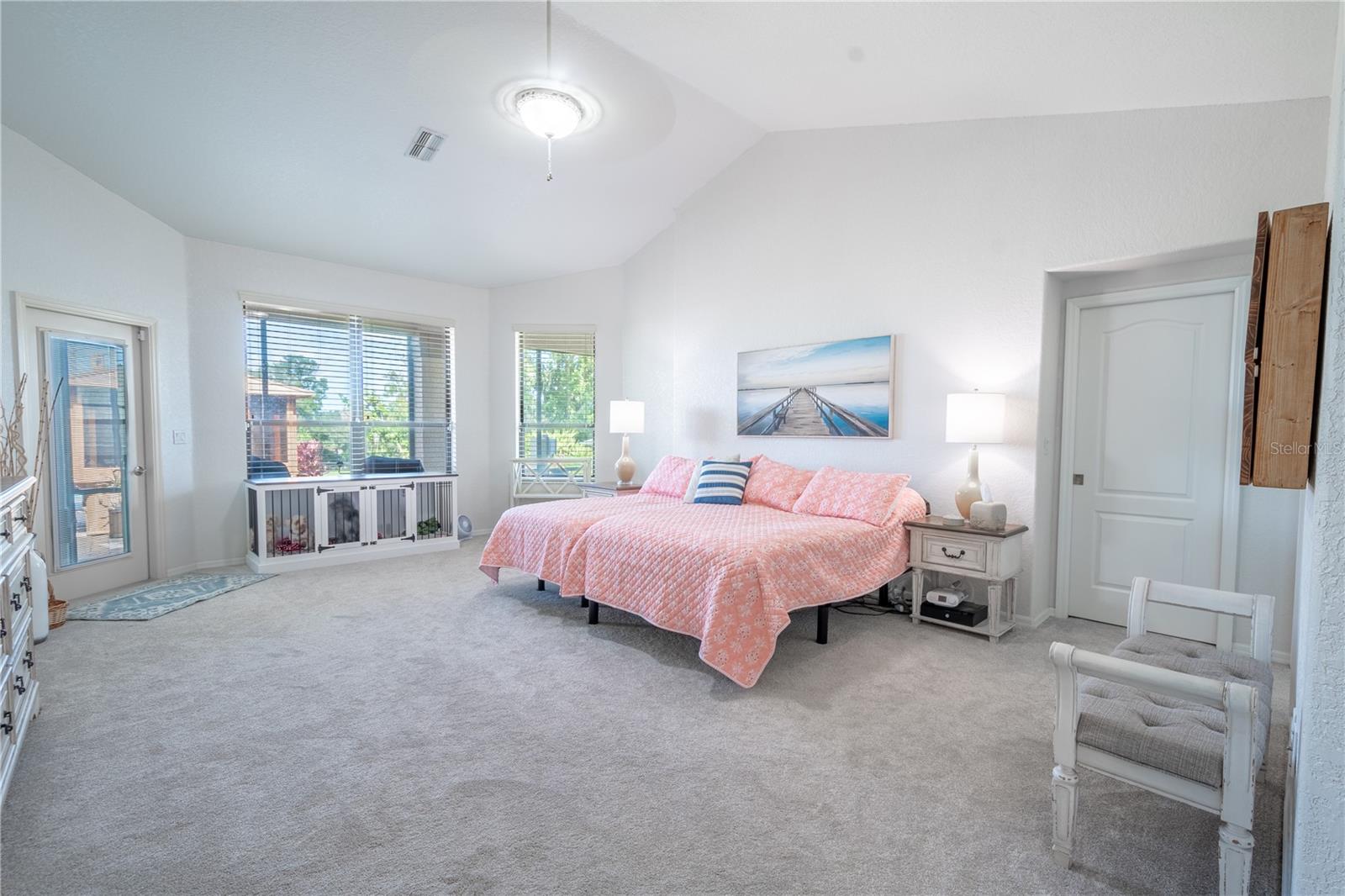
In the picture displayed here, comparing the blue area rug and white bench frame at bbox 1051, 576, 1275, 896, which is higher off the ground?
white bench frame at bbox 1051, 576, 1275, 896

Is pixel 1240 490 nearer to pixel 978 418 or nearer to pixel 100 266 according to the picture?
pixel 978 418

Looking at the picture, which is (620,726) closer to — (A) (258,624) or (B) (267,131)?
(A) (258,624)

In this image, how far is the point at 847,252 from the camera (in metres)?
4.27

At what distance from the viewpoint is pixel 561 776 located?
6.56 feet

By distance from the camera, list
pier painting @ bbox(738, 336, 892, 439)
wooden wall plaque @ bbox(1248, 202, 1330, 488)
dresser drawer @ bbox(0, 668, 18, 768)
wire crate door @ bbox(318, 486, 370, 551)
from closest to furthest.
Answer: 1. wooden wall plaque @ bbox(1248, 202, 1330, 488)
2. dresser drawer @ bbox(0, 668, 18, 768)
3. pier painting @ bbox(738, 336, 892, 439)
4. wire crate door @ bbox(318, 486, 370, 551)

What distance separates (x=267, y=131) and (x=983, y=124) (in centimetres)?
426

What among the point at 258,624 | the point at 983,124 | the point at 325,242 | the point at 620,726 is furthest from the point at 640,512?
the point at 325,242

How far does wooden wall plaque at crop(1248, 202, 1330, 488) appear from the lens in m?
1.14

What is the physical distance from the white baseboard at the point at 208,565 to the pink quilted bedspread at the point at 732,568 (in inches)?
133

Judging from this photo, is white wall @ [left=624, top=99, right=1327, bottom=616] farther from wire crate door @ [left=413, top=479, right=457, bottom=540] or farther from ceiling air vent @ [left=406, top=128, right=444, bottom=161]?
wire crate door @ [left=413, top=479, right=457, bottom=540]

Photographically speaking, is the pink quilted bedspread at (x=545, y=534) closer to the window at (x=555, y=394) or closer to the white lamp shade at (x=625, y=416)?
the white lamp shade at (x=625, y=416)

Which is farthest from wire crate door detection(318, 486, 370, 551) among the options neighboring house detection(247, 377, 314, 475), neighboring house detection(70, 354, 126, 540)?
neighboring house detection(70, 354, 126, 540)

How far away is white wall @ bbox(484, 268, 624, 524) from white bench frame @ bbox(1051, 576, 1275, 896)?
15.4 feet

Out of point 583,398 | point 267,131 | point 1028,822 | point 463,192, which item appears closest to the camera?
point 1028,822
